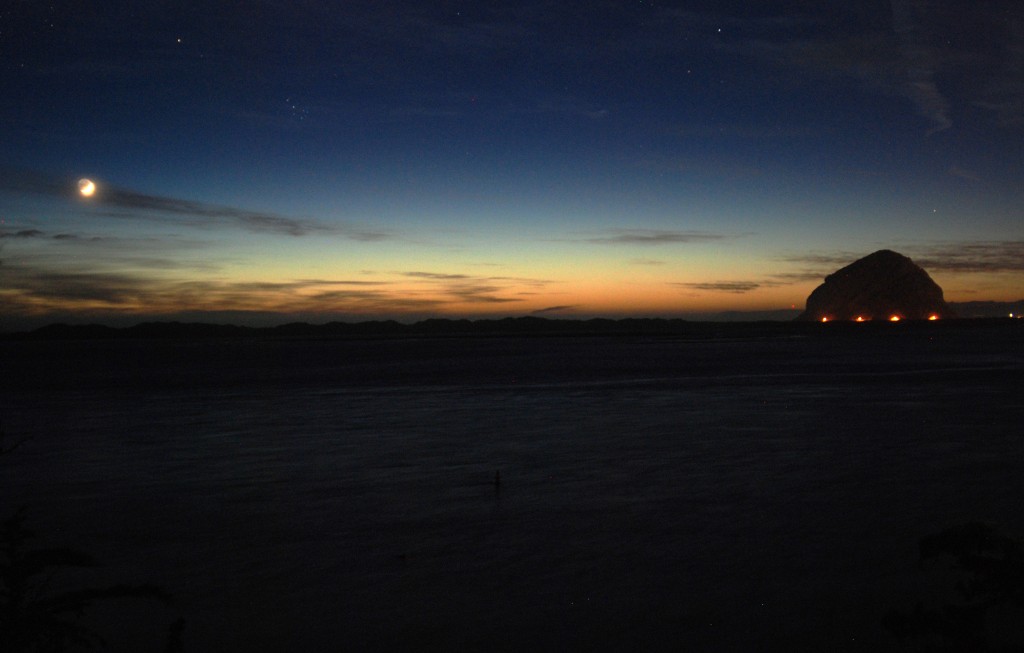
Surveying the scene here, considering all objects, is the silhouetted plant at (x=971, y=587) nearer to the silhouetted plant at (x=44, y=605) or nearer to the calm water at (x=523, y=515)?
the silhouetted plant at (x=44, y=605)

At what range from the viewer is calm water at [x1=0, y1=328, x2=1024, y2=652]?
977cm

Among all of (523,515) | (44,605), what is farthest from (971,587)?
(523,515)

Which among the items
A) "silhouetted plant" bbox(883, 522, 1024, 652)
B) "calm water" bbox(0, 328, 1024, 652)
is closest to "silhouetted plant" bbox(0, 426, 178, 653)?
"silhouetted plant" bbox(883, 522, 1024, 652)

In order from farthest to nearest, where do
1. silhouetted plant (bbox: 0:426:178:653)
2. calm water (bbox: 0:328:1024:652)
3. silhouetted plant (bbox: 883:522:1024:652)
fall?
calm water (bbox: 0:328:1024:652) < silhouetted plant (bbox: 0:426:178:653) < silhouetted plant (bbox: 883:522:1024:652)

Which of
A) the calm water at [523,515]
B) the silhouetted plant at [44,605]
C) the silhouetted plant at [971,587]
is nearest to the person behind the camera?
the silhouetted plant at [971,587]

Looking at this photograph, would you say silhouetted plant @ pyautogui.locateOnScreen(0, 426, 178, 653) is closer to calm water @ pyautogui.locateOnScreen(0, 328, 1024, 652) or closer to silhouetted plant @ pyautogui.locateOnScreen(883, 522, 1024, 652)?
silhouetted plant @ pyautogui.locateOnScreen(883, 522, 1024, 652)

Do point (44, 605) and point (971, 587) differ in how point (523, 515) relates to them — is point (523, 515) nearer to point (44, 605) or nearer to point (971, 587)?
point (44, 605)

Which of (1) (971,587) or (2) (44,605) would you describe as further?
(2) (44,605)

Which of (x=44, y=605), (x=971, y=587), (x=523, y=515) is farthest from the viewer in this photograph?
(x=523, y=515)

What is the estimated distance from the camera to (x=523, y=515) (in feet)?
47.7

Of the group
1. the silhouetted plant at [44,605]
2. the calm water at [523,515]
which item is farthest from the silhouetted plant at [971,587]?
the calm water at [523,515]

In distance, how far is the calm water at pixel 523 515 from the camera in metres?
9.77

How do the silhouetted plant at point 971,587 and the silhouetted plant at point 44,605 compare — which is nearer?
the silhouetted plant at point 971,587

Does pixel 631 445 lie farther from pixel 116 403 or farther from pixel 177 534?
pixel 116 403
